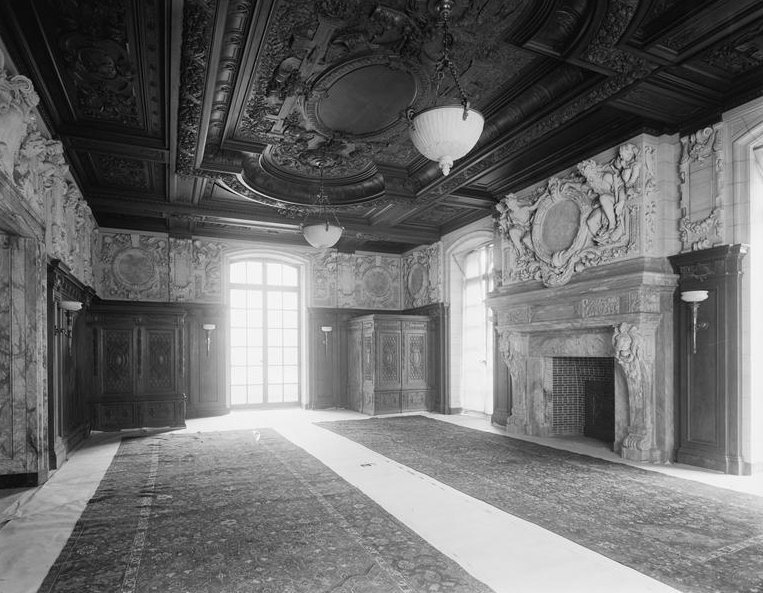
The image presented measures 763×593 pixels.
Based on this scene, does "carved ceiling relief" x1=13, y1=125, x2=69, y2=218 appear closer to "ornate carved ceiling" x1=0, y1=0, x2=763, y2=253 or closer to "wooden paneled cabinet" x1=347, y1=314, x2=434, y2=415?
"ornate carved ceiling" x1=0, y1=0, x2=763, y2=253

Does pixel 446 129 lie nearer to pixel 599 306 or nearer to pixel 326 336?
pixel 599 306

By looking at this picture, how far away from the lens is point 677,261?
621 cm

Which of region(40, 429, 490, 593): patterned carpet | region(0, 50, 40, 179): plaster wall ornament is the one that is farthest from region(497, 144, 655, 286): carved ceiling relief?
region(0, 50, 40, 179): plaster wall ornament

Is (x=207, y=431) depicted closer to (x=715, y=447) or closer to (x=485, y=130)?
(x=485, y=130)

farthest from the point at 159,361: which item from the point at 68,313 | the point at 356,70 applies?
the point at 356,70

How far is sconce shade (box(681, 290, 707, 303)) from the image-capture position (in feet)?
19.3

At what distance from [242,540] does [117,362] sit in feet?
20.9

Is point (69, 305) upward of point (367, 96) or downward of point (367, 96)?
downward

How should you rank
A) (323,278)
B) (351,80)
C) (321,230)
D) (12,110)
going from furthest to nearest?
(323,278)
(321,230)
(351,80)
(12,110)

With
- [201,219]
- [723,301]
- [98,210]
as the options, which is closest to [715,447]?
[723,301]

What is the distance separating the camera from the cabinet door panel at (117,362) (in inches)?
356

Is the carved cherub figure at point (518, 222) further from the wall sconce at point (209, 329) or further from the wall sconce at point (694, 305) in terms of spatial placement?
the wall sconce at point (209, 329)

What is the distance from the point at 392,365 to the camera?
11273 millimetres

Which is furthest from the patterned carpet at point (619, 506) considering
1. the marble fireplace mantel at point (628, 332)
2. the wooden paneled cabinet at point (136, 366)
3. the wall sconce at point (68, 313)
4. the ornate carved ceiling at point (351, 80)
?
the wall sconce at point (68, 313)
